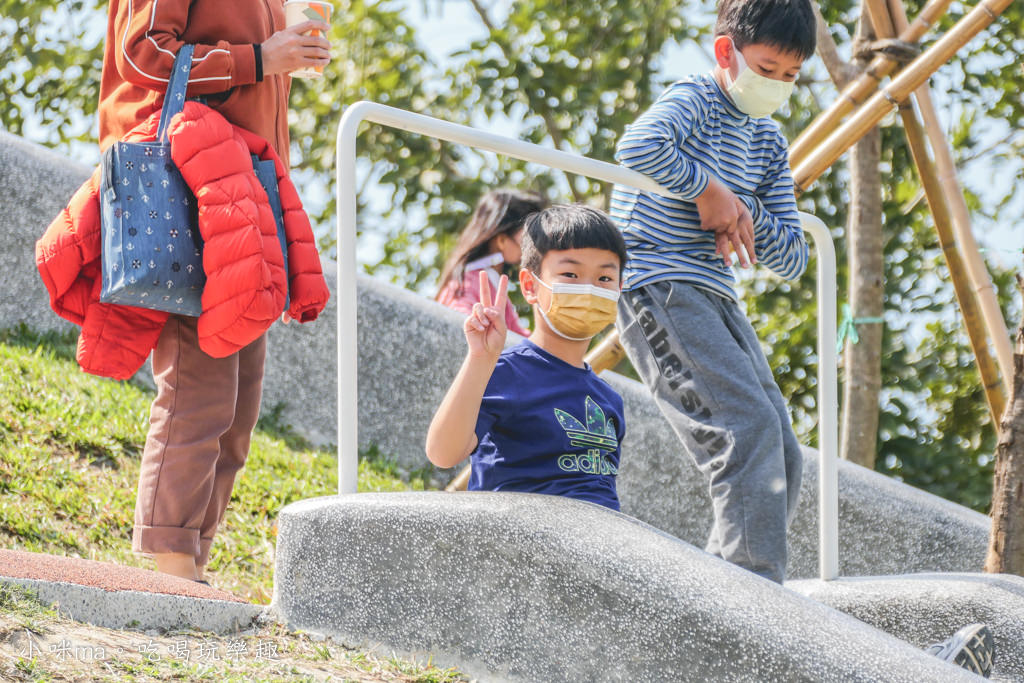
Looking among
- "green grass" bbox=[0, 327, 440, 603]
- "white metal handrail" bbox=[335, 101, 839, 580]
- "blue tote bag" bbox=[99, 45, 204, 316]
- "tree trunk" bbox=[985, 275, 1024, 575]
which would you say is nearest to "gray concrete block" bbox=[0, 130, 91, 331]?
"green grass" bbox=[0, 327, 440, 603]

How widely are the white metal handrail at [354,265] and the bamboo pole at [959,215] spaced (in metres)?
1.08

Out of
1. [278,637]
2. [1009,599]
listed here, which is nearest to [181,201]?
[278,637]

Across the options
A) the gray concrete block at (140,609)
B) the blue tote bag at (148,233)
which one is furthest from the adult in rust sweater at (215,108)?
the gray concrete block at (140,609)

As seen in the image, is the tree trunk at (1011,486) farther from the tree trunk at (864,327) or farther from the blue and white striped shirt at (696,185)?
the tree trunk at (864,327)

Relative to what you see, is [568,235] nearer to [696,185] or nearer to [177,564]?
[696,185]

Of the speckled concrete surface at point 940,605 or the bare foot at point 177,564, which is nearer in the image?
the bare foot at point 177,564

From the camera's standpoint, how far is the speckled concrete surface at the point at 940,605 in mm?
2658

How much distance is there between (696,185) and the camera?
104 inches

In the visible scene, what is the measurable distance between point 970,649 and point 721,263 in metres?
0.97

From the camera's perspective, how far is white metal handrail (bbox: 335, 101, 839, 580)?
2.33 meters

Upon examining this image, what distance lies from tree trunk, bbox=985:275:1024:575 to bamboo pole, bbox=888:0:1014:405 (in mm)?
893

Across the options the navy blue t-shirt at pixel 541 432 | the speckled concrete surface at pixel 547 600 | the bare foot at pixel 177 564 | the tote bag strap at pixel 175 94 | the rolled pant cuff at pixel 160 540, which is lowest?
the bare foot at pixel 177 564

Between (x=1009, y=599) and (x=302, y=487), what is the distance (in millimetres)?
2069

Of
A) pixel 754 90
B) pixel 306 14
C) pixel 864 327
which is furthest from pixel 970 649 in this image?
pixel 864 327
